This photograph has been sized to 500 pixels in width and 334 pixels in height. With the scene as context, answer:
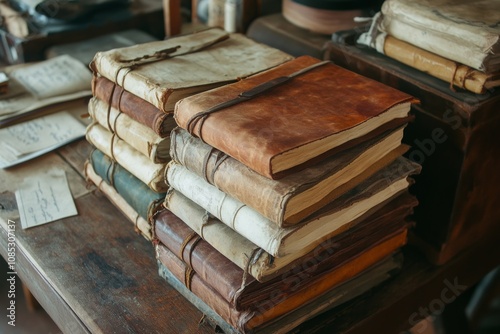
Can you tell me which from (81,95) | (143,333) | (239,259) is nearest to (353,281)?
(239,259)

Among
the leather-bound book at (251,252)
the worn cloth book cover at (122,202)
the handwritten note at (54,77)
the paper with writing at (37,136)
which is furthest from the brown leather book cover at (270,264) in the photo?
the handwritten note at (54,77)

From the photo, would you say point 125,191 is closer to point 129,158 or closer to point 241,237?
point 129,158

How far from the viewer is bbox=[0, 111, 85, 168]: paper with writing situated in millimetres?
1305

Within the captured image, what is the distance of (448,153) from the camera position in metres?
0.96

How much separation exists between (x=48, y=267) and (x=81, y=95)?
2.08 ft

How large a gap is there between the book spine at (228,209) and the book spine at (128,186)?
12 cm

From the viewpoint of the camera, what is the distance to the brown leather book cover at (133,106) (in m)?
0.94

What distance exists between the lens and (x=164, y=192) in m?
1.00

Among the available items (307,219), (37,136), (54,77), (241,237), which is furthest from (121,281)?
(54,77)

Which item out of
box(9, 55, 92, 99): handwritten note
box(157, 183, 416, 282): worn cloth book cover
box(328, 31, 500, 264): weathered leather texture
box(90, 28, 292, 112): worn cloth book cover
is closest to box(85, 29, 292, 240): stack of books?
box(90, 28, 292, 112): worn cloth book cover

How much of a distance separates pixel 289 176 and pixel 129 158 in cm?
39

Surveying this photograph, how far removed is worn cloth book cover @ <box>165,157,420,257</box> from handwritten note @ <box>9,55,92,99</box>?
74 cm

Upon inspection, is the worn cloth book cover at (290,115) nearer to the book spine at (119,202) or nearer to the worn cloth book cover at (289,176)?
the worn cloth book cover at (289,176)

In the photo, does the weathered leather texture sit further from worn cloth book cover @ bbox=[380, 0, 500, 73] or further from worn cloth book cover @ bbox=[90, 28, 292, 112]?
worn cloth book cover @ bbox=[90, 28, 292, 112]
